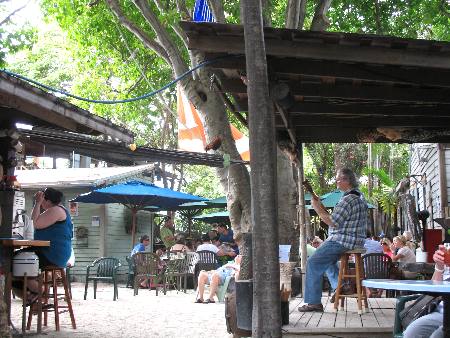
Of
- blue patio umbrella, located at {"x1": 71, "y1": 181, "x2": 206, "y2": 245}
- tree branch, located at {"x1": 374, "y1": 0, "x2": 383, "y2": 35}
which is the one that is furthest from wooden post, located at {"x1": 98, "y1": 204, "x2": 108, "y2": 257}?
tree branch, located at {"x1": 374, "y1": 0, "x2": 383, "y2": 35}

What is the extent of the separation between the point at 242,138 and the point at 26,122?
1087cm

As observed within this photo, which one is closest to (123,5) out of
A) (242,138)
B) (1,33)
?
(1,33)

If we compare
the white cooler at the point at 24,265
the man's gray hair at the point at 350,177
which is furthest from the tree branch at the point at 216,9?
the white cooler at the point at 24,265

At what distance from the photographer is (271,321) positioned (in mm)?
4492

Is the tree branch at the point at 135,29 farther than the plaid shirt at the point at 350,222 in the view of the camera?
Yes

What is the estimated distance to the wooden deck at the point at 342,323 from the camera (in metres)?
5.71

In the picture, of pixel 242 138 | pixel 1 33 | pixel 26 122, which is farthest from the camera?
pixel 242 138

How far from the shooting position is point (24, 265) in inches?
290

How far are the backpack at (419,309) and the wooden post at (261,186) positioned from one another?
935 millimetres

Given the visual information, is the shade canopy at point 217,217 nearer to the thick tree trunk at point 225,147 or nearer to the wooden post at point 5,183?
the thick tree trunk at point 225,147

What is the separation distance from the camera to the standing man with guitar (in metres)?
6.99

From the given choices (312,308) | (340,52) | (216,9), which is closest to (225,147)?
(216,9)

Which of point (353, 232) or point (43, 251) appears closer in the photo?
point (353, 232)

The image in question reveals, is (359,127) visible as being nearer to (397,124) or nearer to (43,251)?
(397,124)
